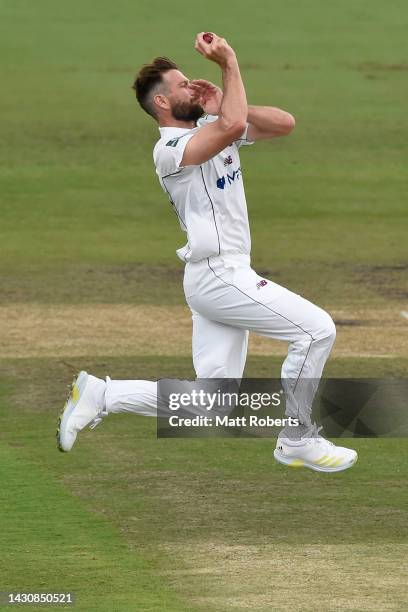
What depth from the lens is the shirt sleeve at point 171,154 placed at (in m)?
10.1

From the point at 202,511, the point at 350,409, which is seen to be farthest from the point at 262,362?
the point at 202,511

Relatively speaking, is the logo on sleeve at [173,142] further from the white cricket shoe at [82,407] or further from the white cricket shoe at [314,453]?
the white cricket shoe at [314,453]

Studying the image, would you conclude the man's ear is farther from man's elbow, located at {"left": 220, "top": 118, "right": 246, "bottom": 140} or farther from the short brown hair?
man's elbow, located at {"left": 220, "top": 118, "right": 246, "bottom": 140}

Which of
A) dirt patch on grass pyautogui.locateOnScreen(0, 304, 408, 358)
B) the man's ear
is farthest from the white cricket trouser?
dirt patch on grass pyautogui.locateOnScreen(0, 304, 408, 358)

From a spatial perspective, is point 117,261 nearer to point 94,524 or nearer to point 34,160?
point 34,160

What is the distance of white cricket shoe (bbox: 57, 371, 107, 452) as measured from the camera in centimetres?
1045

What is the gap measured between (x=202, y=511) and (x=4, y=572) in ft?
5.80

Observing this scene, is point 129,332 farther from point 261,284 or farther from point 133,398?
point 261,284

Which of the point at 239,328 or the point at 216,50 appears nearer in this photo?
the point at 216,50

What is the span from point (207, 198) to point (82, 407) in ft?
4.77

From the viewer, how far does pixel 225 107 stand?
32.1ft

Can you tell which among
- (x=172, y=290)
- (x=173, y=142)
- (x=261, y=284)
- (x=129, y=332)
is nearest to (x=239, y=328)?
(x=261, y=284)

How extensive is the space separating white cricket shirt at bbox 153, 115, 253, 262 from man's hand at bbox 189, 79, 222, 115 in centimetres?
17

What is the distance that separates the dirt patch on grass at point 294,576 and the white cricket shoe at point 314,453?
1.65ft
